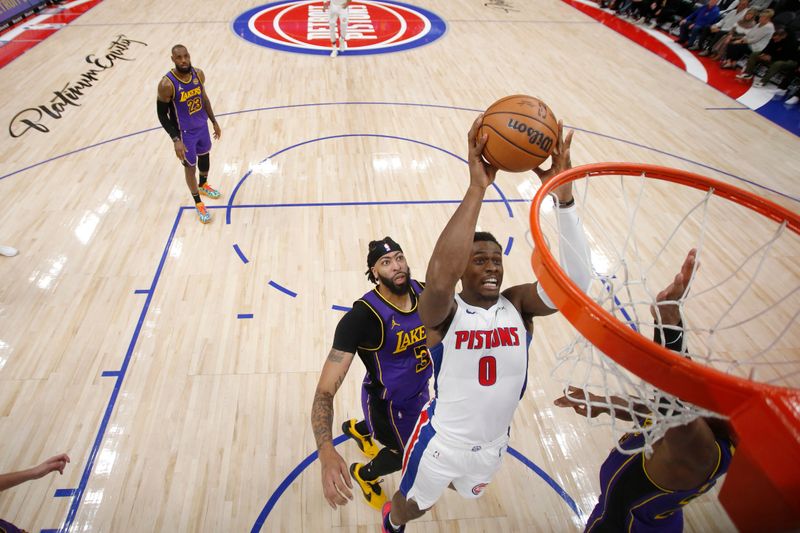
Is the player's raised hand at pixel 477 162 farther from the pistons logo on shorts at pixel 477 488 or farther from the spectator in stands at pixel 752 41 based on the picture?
the spectator in stands at pixel 752 41

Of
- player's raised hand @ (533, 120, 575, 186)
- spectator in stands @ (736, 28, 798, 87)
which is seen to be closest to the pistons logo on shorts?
player's raised hand @ (533, 120, 575, 186)

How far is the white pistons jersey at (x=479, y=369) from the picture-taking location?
6.53ft

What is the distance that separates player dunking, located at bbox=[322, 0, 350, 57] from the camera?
31.6 feet

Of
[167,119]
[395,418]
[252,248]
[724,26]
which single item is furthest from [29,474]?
[724,26]

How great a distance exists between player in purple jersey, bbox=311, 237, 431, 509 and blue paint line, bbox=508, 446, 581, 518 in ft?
3.10

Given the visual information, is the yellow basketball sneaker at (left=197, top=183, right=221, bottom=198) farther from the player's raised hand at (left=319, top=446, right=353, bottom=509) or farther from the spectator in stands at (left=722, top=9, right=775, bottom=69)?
the spectator in stands at (left=722, top=9, right=775, bottom=69)

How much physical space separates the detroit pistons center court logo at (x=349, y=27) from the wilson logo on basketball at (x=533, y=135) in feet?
30.6

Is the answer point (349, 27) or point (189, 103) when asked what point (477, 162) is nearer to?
point (189, 103)

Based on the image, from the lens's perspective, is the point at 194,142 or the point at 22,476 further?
the point at 194,142

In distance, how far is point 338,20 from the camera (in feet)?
34.1

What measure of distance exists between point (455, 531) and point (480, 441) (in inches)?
44.0

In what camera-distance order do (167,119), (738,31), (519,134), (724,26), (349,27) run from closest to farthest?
(519,134)
(167,119)
(738,31)
(724,26)
(349,27)

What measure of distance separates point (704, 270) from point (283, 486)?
4.75 metres

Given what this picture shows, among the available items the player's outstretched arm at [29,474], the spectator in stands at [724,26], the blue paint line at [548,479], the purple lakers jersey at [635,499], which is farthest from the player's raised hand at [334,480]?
the spectator in stands at [724,26]
